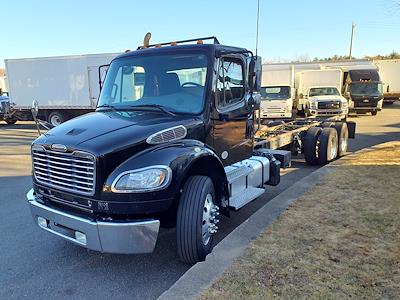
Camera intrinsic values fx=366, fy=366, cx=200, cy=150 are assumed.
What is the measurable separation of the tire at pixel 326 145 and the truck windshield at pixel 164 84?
5274 mm

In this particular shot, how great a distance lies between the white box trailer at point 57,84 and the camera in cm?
1931

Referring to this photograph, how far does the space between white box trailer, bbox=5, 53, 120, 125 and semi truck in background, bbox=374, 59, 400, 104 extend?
23.9 meters

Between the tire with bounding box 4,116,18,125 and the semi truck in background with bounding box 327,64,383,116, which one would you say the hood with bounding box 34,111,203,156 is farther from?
the semi truck in background with bounding box 327,64,383,116

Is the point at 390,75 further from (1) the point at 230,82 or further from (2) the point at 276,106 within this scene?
(1) the point at 230,82

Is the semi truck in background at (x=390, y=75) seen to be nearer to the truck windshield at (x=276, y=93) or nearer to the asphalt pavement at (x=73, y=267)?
the truck windshield at (x=276, y=93)

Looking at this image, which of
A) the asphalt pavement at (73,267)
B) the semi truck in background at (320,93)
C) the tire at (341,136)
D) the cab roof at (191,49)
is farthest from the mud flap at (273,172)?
the semi truck in background at (320,93)

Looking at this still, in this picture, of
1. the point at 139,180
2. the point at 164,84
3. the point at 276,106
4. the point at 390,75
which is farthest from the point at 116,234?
the point at 390,75

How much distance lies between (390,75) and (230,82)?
3141 cm

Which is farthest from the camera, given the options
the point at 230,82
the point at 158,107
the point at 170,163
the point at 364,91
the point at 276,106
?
the point at 364,91

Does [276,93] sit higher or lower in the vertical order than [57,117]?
higher

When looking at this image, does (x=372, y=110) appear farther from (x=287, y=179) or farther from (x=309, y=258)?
(x=309, y=258)

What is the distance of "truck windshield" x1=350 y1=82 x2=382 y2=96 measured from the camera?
965 inches

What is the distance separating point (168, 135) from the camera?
12.5 feet

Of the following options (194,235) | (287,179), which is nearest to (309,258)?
(194,235)
